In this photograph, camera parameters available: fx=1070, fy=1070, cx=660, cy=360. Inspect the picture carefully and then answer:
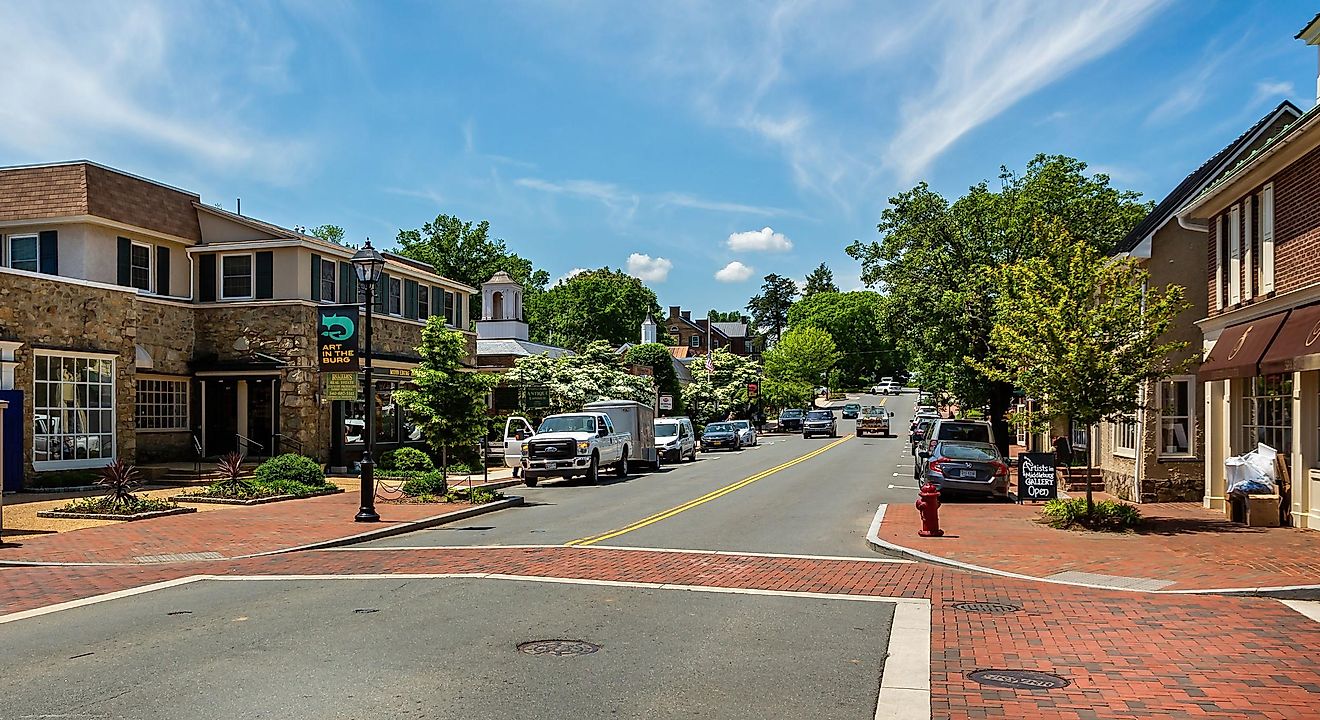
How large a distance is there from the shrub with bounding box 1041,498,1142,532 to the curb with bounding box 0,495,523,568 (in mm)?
11002

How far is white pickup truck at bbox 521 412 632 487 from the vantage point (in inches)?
1175

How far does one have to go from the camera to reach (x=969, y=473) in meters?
23.5

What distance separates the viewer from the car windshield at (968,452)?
2377cm

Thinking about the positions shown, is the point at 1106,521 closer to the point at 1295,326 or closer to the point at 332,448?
the point at 1295,326

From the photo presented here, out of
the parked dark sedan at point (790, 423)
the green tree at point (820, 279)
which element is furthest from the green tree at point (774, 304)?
the parked dark sedan at point (790, 423)

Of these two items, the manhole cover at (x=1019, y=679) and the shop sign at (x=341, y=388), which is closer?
the manhole cover at (x=1019, y=679)

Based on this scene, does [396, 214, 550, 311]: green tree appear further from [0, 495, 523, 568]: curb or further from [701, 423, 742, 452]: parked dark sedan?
[0, 495, 523, 568]: curb

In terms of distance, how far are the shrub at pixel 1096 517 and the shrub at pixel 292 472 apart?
16.5 metres

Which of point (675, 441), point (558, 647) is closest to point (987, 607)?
point (558, 647)

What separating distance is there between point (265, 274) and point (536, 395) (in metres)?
16.0

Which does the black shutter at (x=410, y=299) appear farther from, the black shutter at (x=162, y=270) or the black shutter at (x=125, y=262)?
the black shutter at (x=125, y=262)

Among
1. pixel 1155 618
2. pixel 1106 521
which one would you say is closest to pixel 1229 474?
pixel 1106 521

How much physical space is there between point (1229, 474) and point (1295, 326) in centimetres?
357

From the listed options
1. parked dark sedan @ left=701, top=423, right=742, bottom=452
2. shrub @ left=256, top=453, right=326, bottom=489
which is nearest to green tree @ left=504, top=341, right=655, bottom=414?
parked dark sedan @ left=701, top=423, right=742, bottom=452
